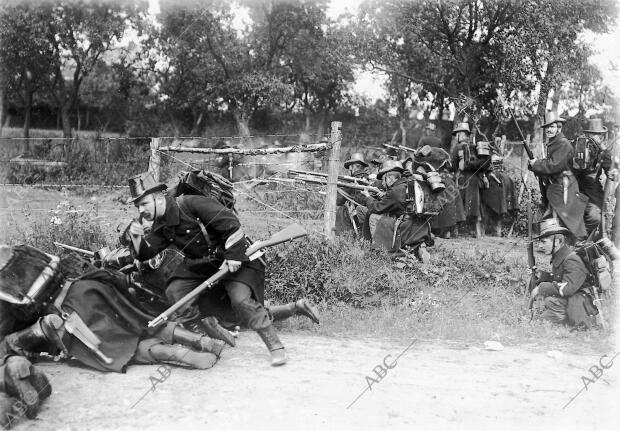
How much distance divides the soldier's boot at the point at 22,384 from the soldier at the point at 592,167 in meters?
6.49

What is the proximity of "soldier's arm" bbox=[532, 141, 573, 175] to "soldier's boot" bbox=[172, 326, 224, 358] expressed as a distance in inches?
192

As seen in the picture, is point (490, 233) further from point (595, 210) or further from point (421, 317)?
point (421, 317)

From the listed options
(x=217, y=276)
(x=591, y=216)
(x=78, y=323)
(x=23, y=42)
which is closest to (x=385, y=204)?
(x=591, y=216)

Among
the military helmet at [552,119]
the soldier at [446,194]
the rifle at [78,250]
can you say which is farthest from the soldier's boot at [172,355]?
the soldier at [446,194]

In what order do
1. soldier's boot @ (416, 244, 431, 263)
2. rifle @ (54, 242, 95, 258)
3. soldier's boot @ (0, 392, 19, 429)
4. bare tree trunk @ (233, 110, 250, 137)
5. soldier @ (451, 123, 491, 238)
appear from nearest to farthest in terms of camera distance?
soldier's boot @ (0, 392, 19, 429) → rifle @ (54, 242, 95, 258) → soldier's boot @ (416, 244, 431, 263) → soldier @ (451, 123, 491, 238) → bare tree trunk @ (233, 110, 250, 137)

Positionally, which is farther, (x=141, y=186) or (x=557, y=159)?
(x=557, y=159)

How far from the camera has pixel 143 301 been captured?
19.6ft

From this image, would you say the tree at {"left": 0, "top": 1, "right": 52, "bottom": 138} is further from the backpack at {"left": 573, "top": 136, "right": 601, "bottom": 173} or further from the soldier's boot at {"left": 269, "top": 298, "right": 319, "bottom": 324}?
the backpack at {"left": 573, "top": 136, "right": 601, "bottom": 173}

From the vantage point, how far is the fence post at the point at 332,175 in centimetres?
774

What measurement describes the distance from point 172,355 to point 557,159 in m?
5.40

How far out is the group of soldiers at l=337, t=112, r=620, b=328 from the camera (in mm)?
6254

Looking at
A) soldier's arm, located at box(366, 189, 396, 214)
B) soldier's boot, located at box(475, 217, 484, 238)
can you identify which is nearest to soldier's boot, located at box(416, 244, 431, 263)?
soldier's arm, located at box(366, 189, 396, 214)

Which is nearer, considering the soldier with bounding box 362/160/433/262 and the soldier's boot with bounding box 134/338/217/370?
the soldier's boot with bounding box 134/338/217/370

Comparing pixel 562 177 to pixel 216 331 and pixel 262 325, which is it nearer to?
pixel 262 325
